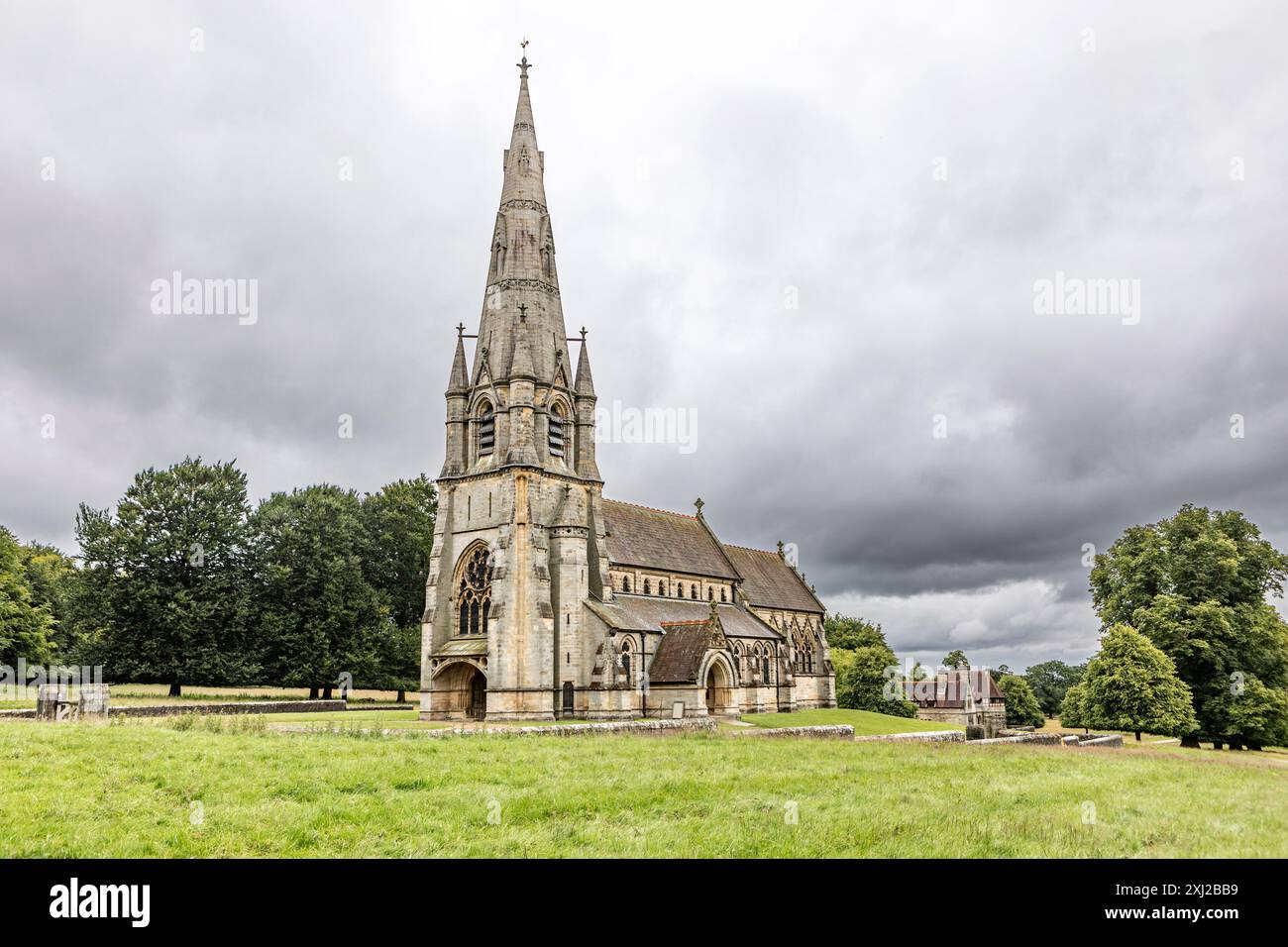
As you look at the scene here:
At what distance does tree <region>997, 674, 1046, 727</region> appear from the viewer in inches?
3086

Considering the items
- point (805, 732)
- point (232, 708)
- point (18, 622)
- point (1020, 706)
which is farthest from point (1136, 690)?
point (18, 622)

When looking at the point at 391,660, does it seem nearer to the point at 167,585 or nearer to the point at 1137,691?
the point at 167,585

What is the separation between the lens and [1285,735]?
44844 millimetres

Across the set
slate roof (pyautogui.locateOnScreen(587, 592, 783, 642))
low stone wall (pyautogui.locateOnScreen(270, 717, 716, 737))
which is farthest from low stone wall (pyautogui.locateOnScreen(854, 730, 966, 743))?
slate roof (pyautogui.locateOnScreen(587, 592, 783, 642))

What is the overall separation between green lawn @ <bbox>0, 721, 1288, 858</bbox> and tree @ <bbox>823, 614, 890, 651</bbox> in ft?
210

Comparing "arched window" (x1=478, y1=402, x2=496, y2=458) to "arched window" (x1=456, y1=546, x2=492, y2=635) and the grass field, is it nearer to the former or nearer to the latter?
"arched window" (x1=456, y1=546, x2=492, y2=635)

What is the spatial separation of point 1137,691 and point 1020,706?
1522 inches

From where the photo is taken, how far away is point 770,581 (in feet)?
219

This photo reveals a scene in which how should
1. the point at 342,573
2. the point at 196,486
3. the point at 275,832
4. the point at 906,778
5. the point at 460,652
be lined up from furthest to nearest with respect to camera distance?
the point at 342,573
the point at 196,486
the point at 460,652
the point at 906,778
the point at 275,832
